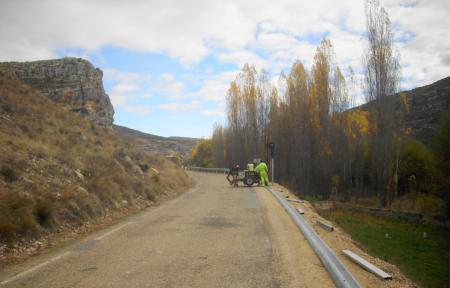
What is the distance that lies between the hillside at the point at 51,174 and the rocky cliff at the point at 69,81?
7.80 meters

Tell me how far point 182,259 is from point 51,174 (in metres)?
7.83

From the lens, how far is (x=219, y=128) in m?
80.0

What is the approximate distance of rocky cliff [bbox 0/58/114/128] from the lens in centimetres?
3191

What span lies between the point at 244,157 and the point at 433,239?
3202 centimetres

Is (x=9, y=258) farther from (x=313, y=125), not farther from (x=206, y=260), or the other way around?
(x=313, y=125)

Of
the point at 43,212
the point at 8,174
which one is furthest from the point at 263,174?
the point at 43,212

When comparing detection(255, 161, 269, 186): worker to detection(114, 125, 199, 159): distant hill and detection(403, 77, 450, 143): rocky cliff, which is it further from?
detection(114, 125, 199, 159): distant hill

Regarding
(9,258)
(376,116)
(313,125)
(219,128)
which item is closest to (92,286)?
(9,258)

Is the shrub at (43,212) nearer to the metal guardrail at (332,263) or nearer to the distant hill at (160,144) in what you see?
the metal guardrail at (332,263)

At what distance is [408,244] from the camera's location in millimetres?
20078

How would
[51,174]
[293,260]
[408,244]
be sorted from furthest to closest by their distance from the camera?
[408,244]
[51,174]
[293,260]

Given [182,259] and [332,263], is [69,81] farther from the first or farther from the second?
[332,263]

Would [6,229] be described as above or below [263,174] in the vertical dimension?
below

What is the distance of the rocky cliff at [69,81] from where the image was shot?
31906 millimetres
